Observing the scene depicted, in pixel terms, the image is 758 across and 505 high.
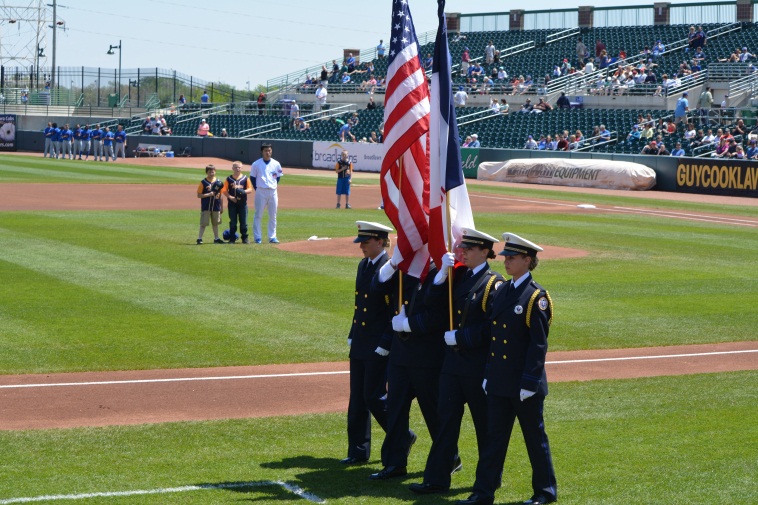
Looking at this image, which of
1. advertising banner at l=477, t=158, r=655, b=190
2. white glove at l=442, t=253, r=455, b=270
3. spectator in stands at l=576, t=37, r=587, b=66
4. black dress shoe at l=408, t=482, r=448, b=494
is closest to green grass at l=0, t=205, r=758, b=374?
black dress shoe at l=408, t=482, r=448, b=494

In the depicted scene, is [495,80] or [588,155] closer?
[588,155]

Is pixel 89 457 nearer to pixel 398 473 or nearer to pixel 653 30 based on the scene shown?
pixel 398 473

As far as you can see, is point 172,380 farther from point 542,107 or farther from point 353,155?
point 542,107

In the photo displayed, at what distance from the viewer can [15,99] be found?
79250 mm

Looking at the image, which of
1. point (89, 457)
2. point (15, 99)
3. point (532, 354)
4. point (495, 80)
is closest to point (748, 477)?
point (532, 354)

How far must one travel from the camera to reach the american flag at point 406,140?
27.1ft

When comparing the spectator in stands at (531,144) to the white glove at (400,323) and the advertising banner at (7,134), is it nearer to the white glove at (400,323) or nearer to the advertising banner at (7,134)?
the advertising banner at (7,134)

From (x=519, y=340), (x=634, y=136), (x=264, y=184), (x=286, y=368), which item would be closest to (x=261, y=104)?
(x=634, y=136)

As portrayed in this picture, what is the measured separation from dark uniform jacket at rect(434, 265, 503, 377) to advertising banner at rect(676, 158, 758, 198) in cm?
3348

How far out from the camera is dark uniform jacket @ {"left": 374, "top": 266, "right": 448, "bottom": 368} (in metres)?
7.60

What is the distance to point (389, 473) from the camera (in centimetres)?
782

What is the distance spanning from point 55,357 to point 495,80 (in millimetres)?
50895

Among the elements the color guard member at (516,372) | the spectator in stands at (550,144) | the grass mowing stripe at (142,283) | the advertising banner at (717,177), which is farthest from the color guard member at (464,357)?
the spectator in stands at (550,144)

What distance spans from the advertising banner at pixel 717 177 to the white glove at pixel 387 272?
33.1m
